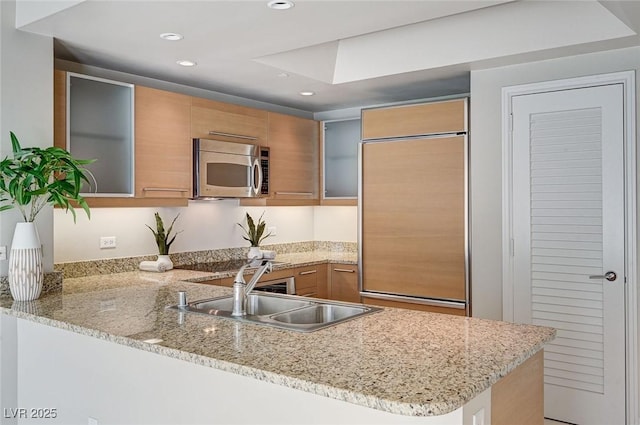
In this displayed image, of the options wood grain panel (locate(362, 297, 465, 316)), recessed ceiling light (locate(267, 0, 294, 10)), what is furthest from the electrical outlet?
recessed ceiling light (locate(267, 0, 294, 10))

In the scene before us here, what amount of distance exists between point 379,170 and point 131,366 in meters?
2.67

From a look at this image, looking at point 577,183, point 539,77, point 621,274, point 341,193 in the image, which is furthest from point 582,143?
point 341,193

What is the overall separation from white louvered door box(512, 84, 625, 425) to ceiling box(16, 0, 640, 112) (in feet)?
1.39

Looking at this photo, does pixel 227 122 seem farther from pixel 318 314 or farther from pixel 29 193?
pixel 318 314

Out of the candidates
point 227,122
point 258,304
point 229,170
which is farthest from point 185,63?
point 258,304

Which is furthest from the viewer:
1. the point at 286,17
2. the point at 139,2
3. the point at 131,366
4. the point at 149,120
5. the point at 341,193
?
the point at 341,193

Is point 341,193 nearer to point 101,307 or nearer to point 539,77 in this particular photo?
point 539,77

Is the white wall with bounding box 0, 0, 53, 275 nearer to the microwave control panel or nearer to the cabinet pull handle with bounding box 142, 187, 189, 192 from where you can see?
the cabinet pull handle with bounding box 142, 187, 189, 192

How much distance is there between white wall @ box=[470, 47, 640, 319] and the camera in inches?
148

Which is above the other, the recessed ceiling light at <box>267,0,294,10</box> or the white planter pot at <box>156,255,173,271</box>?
the recessed ceiling light at <box>267,0,294,10</box>

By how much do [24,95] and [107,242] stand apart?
1.33 m

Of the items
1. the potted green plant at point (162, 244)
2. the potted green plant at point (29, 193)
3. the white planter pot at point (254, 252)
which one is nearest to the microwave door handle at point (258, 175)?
the white planter pot at point (254, 252)

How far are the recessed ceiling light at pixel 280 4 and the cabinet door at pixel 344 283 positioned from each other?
108 inches

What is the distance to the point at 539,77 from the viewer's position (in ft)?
Answer: 11.8
